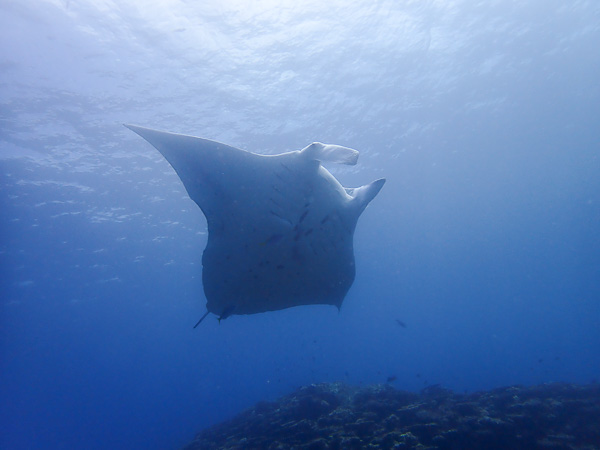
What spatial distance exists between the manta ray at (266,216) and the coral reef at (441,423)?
4321mm

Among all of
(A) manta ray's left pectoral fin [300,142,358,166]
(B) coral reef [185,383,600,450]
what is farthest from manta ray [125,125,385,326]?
(B) coral reef [185,383,600,450]

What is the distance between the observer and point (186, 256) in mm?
29062

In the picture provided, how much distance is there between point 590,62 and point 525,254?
66035mm

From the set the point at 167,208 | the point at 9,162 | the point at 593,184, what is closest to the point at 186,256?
the point at 167,208

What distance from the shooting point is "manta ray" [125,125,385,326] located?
14.0 feet

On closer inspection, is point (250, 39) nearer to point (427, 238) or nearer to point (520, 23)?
point (520, 23)

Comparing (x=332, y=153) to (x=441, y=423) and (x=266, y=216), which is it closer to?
(x=266, y=216)

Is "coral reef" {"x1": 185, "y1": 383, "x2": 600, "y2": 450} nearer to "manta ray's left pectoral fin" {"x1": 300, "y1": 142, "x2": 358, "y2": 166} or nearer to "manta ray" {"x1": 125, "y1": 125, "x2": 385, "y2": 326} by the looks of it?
"manta ray" {"x1": 125, "y1": 125, "x2": 385, "y2": 326}

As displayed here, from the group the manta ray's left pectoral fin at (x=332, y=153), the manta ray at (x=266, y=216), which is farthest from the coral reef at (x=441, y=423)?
the manta ray's left pectoral fin at (x=332, y=153)

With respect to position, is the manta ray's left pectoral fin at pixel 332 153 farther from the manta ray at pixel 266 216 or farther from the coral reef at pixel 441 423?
the coral reef at pixel 441 423

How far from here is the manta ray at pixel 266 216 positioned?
4.25m

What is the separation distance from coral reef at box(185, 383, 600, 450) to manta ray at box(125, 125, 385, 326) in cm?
432

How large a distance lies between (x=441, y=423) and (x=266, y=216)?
6.59 m

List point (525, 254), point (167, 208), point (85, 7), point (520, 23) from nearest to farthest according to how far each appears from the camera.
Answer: point (85, 7) < point (520, 23) < point (167, 208) < point (525, 254)
